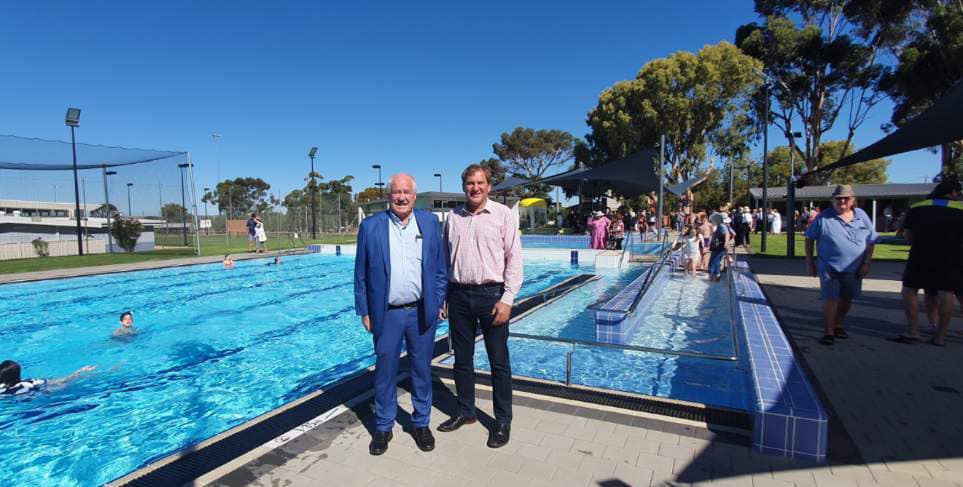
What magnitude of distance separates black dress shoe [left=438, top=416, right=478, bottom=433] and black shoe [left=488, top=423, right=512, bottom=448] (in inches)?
9.7

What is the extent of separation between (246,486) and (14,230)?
92.4ft

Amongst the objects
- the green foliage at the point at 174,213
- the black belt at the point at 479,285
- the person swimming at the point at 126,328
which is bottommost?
the person swimming at the point at 126,328

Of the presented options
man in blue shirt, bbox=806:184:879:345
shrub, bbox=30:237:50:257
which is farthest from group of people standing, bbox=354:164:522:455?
shrub, bbox=30:237:50:257

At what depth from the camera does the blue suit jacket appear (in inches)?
103

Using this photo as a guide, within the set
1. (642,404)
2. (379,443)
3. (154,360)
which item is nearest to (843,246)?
(642,404)

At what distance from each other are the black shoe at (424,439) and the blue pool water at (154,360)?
2.46 metres

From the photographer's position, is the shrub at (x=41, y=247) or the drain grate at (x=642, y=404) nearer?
the drain grate at (x=642, y=404)

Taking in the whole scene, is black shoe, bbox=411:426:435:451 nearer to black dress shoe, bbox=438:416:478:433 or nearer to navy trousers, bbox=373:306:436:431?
navy trousers, bbox=373:306:436:431

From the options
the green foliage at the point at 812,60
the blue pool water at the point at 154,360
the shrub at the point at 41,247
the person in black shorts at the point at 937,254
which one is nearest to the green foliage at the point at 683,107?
the green foliage at the point at 812,60

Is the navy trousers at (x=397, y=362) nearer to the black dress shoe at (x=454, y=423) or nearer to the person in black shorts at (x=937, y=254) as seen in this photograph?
the black dress shoe at (x=454, y=423)

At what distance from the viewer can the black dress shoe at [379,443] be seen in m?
2.60

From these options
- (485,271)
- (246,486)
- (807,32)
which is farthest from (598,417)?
(807,32)

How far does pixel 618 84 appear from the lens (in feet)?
95.8

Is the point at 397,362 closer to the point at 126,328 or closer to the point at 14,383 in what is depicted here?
the point at 14,383
